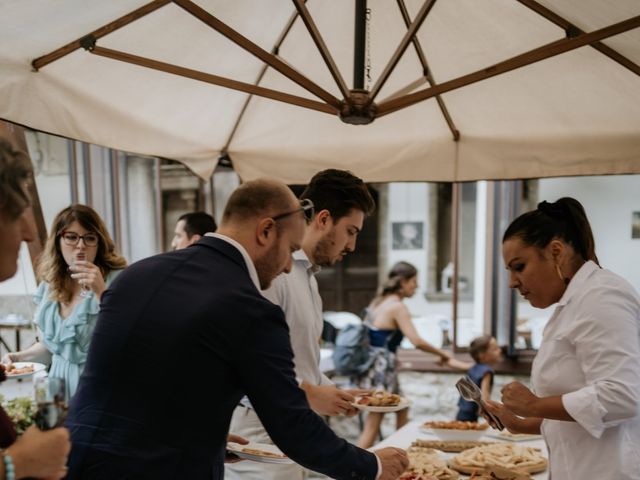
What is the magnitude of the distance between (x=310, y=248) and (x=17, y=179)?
150 centimetres

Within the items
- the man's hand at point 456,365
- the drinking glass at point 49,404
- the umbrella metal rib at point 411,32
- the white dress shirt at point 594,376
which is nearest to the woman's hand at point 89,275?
the umbrella metal rib at point 411,32

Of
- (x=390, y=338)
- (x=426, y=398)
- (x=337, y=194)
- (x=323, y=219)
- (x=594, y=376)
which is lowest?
(x=426, y=398)

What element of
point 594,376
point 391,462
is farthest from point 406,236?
point 391,462

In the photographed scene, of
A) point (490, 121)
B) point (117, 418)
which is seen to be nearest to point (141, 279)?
point (117, 418)

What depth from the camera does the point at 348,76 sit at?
3.30m

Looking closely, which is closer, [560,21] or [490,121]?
[560,21]

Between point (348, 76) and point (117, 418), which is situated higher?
point (348, 76)

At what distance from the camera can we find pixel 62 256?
11.1 feet

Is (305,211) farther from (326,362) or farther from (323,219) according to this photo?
(326,362)

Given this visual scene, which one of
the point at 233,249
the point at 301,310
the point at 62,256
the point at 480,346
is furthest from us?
the point at 480,346

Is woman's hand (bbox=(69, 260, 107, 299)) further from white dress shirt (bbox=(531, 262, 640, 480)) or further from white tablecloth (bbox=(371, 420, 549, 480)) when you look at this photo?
white dress shirt (bbox=(531, 262, 640, 480))

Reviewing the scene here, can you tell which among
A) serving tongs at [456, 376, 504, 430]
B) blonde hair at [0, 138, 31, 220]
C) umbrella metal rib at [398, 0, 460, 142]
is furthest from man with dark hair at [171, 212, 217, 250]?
blonde hair at [0, 138, 31, 220]

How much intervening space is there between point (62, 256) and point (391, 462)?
91.9 inches

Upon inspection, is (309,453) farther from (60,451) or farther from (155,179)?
(155,179)
